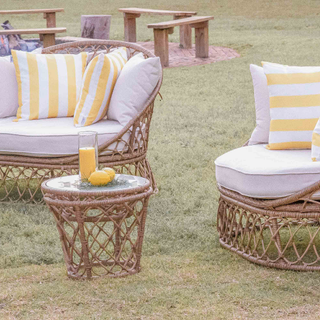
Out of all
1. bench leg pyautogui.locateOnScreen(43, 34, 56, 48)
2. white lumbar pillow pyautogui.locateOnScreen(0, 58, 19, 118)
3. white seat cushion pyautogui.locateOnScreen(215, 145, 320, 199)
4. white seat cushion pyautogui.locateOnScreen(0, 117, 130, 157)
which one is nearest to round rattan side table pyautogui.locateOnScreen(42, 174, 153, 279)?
white seat cushion pyautogui.locateOnScreen(215, 145, 320, 199)

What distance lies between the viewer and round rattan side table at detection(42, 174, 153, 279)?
96.9 inches

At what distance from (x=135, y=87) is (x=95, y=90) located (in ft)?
0.82

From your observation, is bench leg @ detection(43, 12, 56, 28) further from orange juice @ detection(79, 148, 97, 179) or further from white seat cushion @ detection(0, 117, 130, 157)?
orange juice @ detection(79, 148, 97, 179)

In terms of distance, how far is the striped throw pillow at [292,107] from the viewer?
10.0ft

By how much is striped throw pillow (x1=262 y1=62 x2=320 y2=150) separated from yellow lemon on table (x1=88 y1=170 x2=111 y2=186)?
988mm

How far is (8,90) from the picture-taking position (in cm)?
399

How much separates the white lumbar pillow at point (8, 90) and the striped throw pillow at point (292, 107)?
172 cm

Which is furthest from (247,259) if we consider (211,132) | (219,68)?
(219,68)

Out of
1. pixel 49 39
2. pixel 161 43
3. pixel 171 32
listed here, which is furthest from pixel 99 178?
pixel 171 32

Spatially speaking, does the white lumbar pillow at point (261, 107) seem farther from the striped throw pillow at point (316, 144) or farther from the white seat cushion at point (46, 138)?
the white seat cushion at point (46, 138)

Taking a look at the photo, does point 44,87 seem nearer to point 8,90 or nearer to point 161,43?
point 8,90

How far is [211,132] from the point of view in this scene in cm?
536

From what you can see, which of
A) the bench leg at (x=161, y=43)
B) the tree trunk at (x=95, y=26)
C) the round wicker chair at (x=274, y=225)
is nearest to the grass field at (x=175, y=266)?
the round wicker chair at (x=274, y=225)

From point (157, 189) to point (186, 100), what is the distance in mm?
3112
